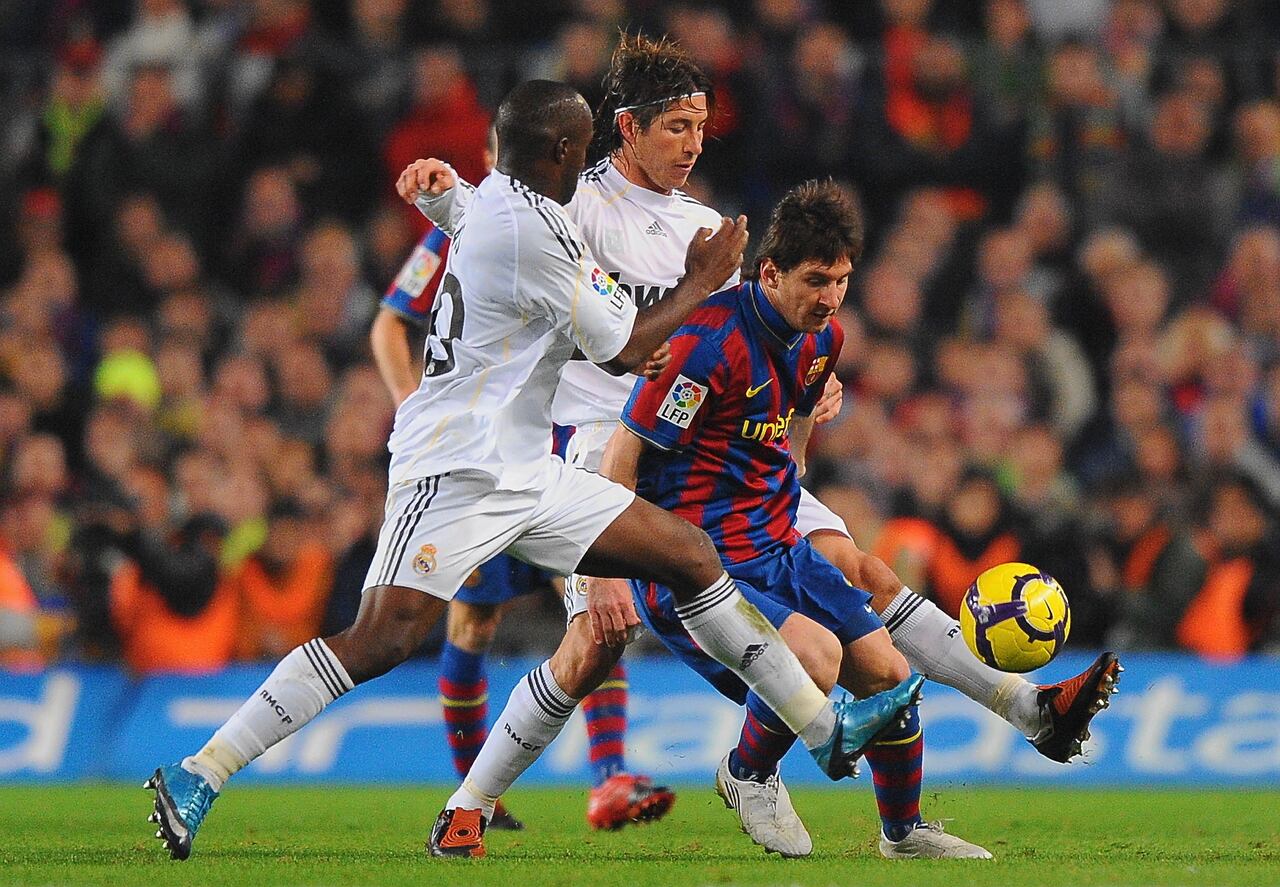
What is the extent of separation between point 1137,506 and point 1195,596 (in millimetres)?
612

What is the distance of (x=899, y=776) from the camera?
6.50 meters

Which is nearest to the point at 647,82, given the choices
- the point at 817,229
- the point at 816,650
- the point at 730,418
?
the point at 817,229

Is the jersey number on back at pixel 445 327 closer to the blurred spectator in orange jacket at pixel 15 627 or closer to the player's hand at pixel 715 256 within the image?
the player's hand at pixel 715 256

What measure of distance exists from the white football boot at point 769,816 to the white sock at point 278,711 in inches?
57.3

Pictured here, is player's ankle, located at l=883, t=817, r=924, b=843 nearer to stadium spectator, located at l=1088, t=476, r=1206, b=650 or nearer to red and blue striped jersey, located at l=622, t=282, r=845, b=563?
red and blue striped jersey, located at l=622, t=282, r=845, b=563

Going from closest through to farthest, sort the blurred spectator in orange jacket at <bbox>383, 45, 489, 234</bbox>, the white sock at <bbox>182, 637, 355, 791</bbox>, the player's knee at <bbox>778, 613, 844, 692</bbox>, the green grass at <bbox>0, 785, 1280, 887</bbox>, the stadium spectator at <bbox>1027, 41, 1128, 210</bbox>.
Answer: the green grass at <bbox>0, 785, 1280, 887</bbox> < the white sock at <bbox>182, 637, 355, 791</bbox> < the player's knee at <bbox>778, 613, 844, 692</bbox> < the blurred spectator in orange jacket at <bbox>383, 45, 489, 234</bbox> < the stadium spectator at <bbox>1027, 41, 1128, 210</bbox>

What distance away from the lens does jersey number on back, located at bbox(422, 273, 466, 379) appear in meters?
6.19

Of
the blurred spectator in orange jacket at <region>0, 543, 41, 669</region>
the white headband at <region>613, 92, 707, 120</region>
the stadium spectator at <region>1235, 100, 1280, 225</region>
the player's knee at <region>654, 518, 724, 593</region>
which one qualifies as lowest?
the blurred spectator in orange jacket at <region>0, 543, 41, 669</region>

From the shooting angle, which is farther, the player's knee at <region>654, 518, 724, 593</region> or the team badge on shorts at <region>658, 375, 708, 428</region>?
the team badge on shorts at <region>658, 375, 708, 428</region>

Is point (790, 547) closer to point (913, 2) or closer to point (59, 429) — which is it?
point (59, 429)

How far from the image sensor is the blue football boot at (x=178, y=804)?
19.5 feet

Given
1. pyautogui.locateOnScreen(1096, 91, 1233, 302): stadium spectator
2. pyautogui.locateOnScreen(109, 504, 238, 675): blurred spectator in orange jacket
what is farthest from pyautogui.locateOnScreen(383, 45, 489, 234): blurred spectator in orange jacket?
pyautogui.locateOnScreen(1096, 91, 1233, 302): stadium spectator

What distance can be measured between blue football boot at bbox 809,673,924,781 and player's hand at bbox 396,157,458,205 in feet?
7.10

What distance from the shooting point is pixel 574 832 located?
782cm
